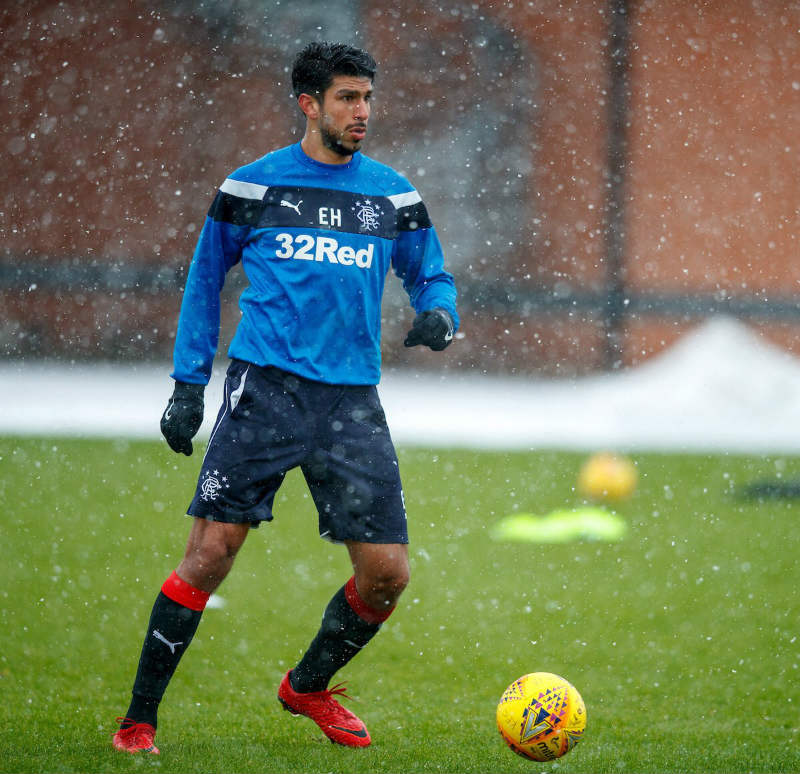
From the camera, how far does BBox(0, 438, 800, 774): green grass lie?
317 centimetres

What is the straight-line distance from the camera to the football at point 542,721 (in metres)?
2.92

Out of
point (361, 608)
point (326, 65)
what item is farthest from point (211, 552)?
point (326, 65)

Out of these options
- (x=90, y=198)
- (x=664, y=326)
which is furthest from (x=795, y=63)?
(x=90, y=198)

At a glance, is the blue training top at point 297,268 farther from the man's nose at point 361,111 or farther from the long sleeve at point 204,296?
the man's nose at point 361,111

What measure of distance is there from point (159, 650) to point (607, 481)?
15.5ft

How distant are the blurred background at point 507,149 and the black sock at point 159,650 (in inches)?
398

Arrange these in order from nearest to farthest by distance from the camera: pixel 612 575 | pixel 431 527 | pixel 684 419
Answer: pixel 612 575, pixel 431 527, pixel 684 419

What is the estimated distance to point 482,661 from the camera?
4125mm

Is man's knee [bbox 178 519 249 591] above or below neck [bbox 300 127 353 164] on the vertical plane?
below

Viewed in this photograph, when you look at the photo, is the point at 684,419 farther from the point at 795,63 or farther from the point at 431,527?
the point at 431,527

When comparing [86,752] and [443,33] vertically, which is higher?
[443,33]

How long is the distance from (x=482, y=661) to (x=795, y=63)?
435 inches

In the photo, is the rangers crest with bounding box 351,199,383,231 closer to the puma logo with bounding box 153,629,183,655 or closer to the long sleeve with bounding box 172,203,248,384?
the long sleeve with bounding box 172,203,248,384

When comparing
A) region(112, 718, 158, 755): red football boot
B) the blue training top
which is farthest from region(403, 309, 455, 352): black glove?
region(112, 718, 158, 755): red football boot
